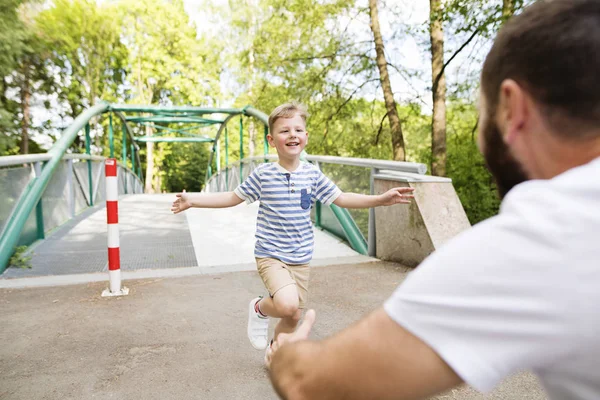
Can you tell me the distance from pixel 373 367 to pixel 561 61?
501 mm

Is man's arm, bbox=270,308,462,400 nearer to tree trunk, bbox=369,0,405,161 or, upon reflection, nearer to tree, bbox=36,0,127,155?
tree trunk, bbox=369,0,405,161

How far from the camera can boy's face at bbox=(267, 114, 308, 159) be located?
269 cm

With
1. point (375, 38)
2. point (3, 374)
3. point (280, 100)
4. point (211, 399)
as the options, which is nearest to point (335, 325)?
point (211, 399)

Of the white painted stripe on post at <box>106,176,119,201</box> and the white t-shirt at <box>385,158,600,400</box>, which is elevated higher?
the white painted stripe on post at <box>106,176,119,201</box>

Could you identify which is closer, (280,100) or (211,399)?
(211,399)

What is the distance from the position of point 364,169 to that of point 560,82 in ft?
15.3

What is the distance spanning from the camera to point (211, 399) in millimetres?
2244

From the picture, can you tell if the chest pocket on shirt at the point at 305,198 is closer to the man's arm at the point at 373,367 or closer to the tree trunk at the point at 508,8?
the man's arm at the point at 373,367

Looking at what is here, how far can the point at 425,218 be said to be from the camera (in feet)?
14.0

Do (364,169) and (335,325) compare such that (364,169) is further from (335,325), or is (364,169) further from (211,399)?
(211,399)

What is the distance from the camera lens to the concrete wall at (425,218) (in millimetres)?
4281

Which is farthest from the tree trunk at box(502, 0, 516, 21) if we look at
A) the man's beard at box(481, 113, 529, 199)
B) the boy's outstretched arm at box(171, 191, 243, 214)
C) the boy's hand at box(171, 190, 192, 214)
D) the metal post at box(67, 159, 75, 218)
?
the metal post at box(67, 159, 75, 218)

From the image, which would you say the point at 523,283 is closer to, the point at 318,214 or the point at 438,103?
the point at 318,214

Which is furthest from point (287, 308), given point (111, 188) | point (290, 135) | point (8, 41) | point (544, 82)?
point (8, 41)
